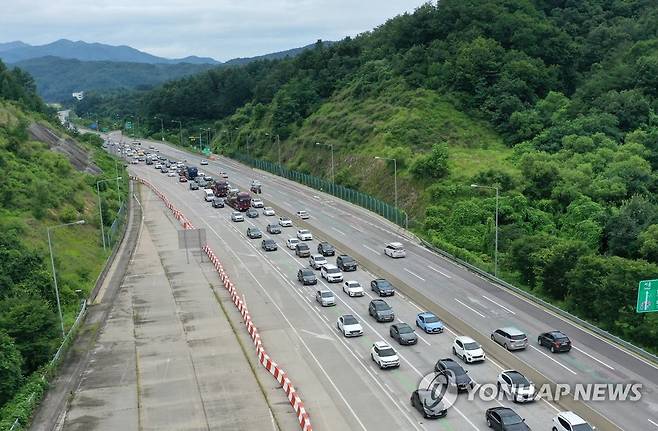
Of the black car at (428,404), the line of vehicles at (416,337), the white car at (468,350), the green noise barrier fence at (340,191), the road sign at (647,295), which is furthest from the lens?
the green noise barrier fence at (340,191)

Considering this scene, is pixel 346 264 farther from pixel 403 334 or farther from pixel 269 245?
pixel 403 334

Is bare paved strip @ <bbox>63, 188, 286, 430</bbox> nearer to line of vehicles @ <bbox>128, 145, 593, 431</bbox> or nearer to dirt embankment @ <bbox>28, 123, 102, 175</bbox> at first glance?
line of vehicles @ <bbox>128, 145, 593, 431</bbox>

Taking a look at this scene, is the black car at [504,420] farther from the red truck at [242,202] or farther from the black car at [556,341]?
the red truck at [242,202]

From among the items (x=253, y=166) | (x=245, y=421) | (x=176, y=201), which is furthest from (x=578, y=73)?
(x=245, y=421)

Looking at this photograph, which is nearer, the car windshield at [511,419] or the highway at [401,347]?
the car windshield at [511,419]

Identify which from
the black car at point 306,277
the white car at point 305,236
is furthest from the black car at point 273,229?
the black car at point 306,277

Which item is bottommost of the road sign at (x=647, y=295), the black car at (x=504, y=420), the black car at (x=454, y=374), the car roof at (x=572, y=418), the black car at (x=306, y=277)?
the black car at (x=306, y=277)

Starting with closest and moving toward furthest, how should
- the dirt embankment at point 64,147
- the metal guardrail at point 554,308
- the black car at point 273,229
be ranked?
the metal guardrail at point 554,308 < the black car at point 273,229 < the dirt embankment at point 64,147
